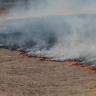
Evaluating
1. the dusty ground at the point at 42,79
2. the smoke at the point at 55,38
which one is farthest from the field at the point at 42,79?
the smoke at the point at 55,38

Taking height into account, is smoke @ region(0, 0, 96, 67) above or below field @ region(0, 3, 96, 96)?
above

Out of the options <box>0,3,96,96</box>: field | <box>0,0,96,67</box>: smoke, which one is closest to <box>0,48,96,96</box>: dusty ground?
<box>0,3,96,96</box>: field

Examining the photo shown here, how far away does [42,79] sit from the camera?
13.3m

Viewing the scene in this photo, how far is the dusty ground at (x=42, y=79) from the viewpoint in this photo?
11.2 m

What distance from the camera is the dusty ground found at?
11195 mm

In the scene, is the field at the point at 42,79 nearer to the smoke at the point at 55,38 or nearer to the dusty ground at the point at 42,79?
the dusty ground at the point at 42,79

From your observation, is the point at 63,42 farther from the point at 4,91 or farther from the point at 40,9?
the point at 40,9

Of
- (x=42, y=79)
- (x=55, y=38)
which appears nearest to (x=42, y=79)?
(x=42, y=79)

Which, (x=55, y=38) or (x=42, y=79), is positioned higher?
(x=55, y=38)

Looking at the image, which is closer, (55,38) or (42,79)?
(42,79)

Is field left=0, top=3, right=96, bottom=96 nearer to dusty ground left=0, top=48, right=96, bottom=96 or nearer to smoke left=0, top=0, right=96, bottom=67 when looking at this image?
dusty ground left=0, top=48, right=96, bottom=96

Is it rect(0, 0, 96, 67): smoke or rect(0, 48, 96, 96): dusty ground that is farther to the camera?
rect(0, 0, 96, 67): smoke

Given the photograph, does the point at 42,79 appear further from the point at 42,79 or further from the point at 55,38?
the point at 55,38

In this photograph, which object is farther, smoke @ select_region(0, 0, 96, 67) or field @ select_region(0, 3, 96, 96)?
smoke @ select_region(0, 0, 96, 67)
